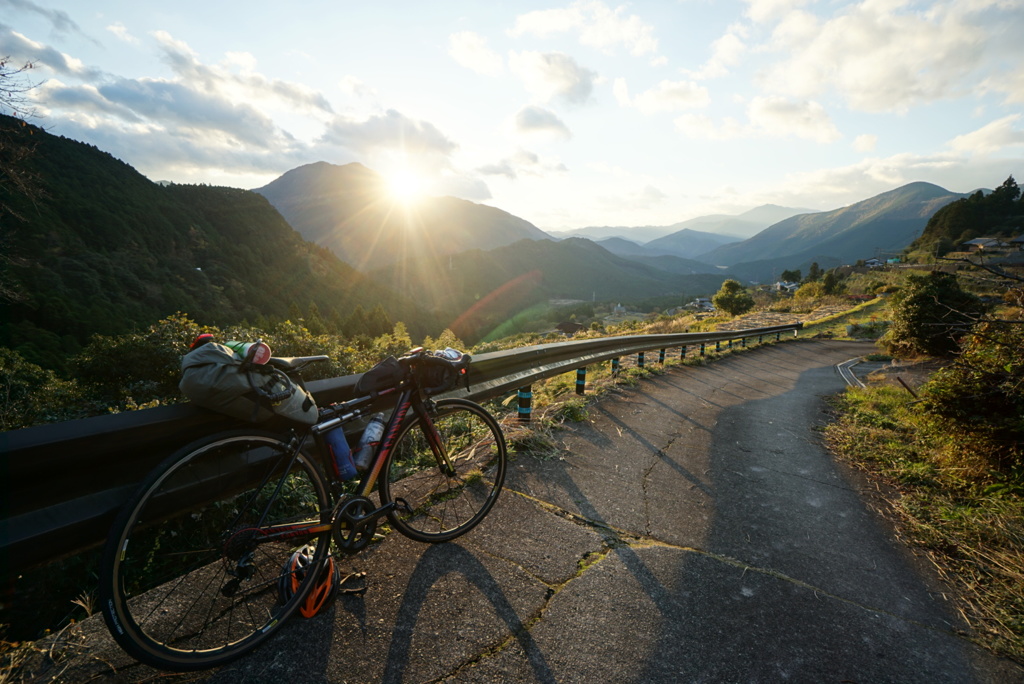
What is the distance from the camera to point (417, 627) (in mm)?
2105

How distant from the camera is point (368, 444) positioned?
2.69 m

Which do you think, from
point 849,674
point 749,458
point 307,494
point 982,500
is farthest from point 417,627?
point 982,500

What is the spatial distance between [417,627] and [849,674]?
214 centimetres

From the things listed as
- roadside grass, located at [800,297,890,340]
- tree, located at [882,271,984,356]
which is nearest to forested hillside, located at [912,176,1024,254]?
roadside grass, located at [800,297,890,340]


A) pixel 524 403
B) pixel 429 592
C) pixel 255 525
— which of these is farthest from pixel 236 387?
pixel 524 403

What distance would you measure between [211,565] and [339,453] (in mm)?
767

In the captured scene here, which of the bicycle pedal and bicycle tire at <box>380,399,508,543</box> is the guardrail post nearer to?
bicycle tire at <box>380,399,508,543</box>

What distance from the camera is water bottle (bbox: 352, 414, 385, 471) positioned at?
2646 mm

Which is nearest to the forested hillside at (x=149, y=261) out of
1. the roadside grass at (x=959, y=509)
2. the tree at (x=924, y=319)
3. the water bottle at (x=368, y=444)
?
the water bottle at (x=368, y=444)

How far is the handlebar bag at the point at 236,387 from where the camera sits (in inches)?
77.4

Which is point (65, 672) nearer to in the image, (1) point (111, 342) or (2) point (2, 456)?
(2) point (2, 456)

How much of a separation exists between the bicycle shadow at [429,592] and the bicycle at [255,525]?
19 centimetres

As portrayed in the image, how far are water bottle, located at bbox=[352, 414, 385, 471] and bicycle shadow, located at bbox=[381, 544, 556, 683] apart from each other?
705 millimetres

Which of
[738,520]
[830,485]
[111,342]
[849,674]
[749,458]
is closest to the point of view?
[849,674]
